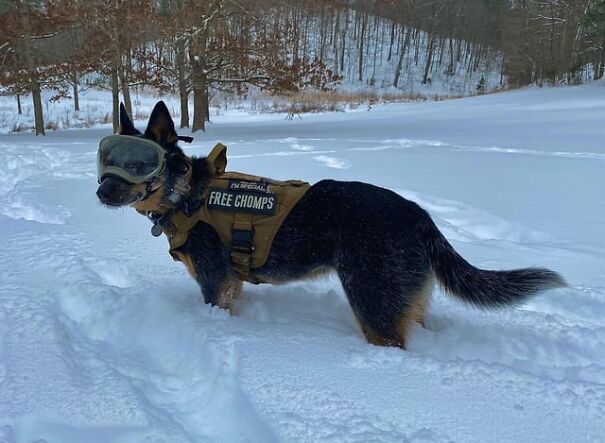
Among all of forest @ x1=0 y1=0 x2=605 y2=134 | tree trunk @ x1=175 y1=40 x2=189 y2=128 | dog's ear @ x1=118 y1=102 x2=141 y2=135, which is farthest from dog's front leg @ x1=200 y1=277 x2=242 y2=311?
tree trunk @ x1=175 y1=40 x2=189 y2=128

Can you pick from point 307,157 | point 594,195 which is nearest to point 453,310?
point 594,195

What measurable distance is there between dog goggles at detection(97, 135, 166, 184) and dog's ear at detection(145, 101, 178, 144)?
0.19 meters

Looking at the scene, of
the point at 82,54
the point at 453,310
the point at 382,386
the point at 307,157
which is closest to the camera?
the point at 382,386

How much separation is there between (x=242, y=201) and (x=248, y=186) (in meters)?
0.12

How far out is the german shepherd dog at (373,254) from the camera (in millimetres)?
2488

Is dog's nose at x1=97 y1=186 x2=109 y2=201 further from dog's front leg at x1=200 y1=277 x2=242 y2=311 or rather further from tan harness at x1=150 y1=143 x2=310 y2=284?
dog's front leg at x1=200 y1=277 x2=242 y2=311

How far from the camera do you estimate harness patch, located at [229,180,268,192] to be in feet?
9.41

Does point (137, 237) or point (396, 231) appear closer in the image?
point (396, 231)

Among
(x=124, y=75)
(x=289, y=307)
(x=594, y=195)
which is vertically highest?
(x=124, y=75)

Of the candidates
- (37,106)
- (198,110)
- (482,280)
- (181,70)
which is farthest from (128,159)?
(37,106)

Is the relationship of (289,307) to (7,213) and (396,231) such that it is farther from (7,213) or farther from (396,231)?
(7,213)

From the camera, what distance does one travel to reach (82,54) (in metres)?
15.0

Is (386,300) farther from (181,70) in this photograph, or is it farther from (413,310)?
(181,70)

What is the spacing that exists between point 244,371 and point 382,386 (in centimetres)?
63
